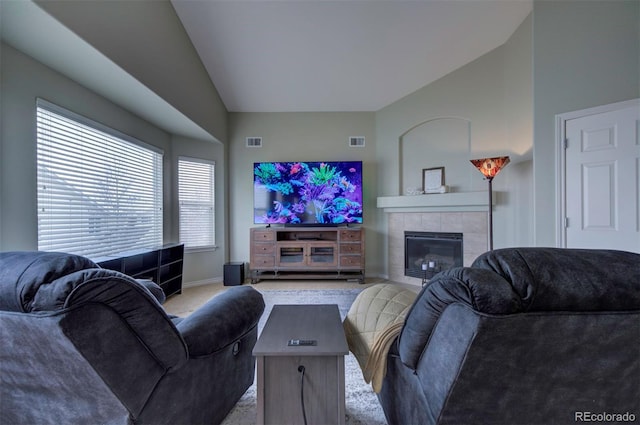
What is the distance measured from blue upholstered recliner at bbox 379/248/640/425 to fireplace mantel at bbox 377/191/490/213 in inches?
116

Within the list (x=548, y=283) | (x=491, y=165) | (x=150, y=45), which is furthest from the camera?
(x=491, y=165)

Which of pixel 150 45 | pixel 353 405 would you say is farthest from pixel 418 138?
pixel 353 405

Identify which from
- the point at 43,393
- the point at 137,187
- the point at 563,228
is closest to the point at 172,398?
the point at 43,393

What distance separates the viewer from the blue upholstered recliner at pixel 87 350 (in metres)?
0.73

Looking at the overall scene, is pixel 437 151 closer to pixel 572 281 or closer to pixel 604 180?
pixel 604 180

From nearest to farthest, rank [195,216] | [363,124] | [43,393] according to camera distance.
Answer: [43,393] < [195,216] < [363,124]

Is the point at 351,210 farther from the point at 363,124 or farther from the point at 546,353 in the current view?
the point at 546,353

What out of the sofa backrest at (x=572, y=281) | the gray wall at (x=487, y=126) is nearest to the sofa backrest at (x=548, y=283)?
the sofa backrest at (x=572, y=281)

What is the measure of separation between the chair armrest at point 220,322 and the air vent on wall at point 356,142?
3.63 meters

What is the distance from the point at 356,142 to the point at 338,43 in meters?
1.63

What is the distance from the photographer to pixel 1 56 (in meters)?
1.78

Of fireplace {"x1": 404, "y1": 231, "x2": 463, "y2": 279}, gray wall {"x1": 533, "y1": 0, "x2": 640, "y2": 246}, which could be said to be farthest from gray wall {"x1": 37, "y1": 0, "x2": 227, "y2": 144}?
gray wall {"x1": 533, "y1": 0, "x2": 640, "y2": 246}

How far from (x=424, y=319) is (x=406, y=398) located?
46 centimetres

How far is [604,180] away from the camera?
2301mm
